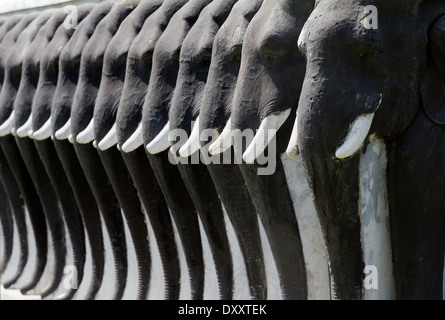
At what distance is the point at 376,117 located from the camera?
3.59 metres

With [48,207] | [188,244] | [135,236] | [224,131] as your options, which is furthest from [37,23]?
[224,131]

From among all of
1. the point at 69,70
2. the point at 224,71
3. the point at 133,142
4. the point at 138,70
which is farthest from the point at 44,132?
the point at 224,71

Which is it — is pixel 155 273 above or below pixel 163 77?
below

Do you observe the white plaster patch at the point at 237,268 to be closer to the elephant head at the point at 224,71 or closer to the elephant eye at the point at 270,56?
the elephant head at the point at 224,71

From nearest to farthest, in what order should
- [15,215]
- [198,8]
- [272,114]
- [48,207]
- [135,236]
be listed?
[272,114], [198,8], [135,236], [48,207], [15,215]

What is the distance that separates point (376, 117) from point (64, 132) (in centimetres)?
256

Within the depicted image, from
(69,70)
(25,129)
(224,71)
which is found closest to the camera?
(224,71)

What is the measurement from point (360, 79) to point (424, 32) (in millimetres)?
249

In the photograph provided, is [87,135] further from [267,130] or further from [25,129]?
[267,130]

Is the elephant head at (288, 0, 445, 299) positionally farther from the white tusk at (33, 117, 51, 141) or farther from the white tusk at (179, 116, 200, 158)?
the white tusk at (33, 117, 51, 141)

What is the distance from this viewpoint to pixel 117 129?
520cm

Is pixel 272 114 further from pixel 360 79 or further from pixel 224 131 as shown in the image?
pixel 360 79

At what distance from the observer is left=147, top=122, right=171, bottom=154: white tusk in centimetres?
485

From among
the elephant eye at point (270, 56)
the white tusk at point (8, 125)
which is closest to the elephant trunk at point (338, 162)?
the elephant eye at point (270, 56)
